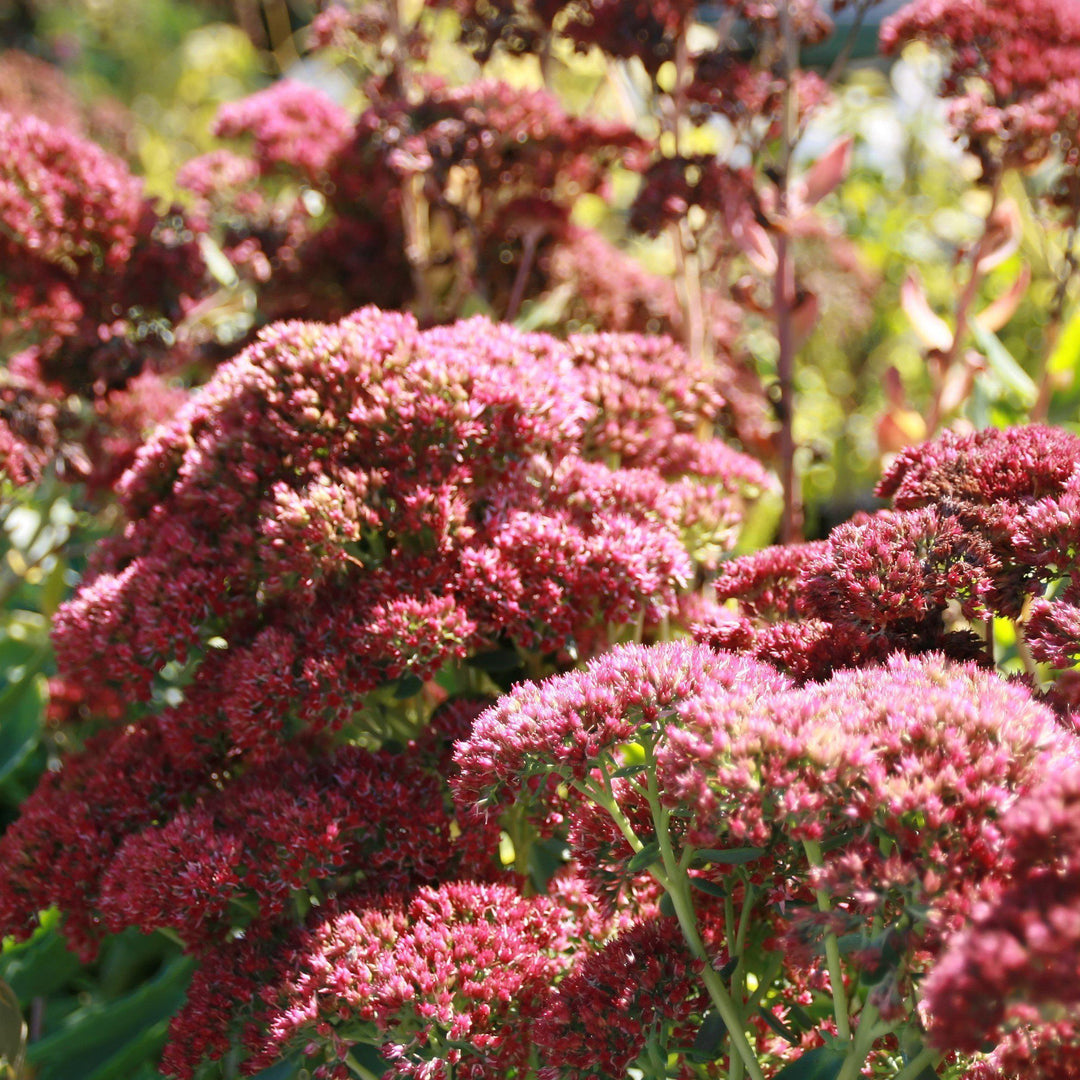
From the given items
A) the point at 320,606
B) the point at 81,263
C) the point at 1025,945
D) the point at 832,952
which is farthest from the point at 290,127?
the point at 1025,945

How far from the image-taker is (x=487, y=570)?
1.26 meters

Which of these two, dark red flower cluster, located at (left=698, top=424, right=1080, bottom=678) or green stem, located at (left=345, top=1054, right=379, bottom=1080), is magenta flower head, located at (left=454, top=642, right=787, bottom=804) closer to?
dark red flower cluster, located at (left=698, top=424, right=1080, bottom=678)

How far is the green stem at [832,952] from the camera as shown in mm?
819

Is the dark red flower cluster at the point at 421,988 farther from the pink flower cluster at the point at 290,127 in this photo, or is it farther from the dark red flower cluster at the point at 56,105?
the dark red flower cluster at the point at 56,105

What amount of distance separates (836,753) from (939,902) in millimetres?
125

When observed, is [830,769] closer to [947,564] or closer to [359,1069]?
[947,564]

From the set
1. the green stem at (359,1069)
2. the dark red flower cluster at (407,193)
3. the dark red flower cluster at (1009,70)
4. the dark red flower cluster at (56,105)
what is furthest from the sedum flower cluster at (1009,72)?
the dark red flower cluster at (56,105)

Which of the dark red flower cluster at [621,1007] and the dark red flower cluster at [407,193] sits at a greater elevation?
the dark red flower cluster at [407,193]

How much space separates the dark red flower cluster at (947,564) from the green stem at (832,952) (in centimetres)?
30

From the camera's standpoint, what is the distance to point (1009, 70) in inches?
67.4

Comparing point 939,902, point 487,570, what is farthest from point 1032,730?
point 487,570

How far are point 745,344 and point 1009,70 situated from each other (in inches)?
42.9

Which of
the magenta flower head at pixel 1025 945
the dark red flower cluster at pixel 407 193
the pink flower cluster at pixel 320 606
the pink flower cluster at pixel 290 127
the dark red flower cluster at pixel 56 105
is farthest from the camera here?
the dark red flower cluster at pixel 56 105

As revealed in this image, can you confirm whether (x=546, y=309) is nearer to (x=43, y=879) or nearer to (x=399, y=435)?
(x=399, y=435)
